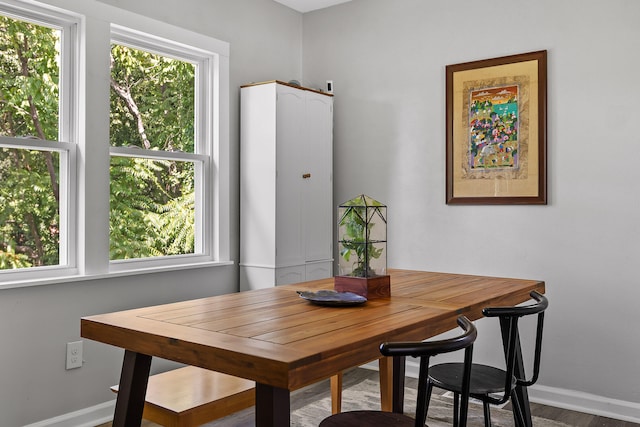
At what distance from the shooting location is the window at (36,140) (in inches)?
114

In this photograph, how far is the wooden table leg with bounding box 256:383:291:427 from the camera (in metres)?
1.47

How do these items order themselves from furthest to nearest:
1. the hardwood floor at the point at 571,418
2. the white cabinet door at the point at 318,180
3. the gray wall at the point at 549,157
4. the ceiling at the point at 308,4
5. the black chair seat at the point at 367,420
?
the ceiling at the point at 308,4 → the white cabinet door at the point at 318,180 → the gray wall at the point at 549,157 → the hardwood floor at the point at 571,418 → the black chair seat at the point at 367,420

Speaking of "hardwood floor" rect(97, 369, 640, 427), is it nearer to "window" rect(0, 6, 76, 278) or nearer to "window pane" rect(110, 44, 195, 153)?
"window" rect(0, 6, 76, 278)

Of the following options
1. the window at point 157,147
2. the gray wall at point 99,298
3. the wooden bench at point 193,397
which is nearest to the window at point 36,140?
the gray wall at point 99,298

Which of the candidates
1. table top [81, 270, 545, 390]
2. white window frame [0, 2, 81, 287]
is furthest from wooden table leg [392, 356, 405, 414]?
white window frame [0, 2, 81, 287]

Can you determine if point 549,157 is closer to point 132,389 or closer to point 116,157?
point 116,157

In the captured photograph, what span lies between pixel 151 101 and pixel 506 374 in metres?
2.65

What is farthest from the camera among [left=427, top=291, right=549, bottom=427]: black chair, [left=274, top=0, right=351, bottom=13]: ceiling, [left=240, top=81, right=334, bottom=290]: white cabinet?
[left=274, top=0, right=351, bottom=13]: ceiling

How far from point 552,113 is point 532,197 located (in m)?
0.54

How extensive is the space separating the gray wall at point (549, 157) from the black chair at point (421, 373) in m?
2.02

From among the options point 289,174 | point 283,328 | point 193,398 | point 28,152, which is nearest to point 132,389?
point 193,398

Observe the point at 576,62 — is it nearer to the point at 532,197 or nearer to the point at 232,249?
the point at 532,197

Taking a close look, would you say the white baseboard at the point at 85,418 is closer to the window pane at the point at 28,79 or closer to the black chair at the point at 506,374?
the window pane at the point at 28,79

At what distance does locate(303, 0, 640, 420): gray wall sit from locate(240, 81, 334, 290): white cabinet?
1.36ft
